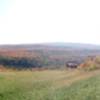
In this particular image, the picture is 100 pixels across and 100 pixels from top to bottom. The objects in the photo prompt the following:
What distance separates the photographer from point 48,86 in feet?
17.8

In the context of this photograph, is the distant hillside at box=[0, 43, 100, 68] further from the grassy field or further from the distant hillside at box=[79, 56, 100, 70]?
the grassy field

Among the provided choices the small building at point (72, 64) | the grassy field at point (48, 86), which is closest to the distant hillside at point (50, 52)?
the small building at point (72, 64)

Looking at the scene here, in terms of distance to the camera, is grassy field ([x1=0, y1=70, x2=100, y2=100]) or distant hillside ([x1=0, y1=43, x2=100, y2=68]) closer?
grassy field ([x1=0, y1=70, x2=100, y2=100])

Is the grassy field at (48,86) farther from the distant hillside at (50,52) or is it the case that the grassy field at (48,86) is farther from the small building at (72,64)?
the distant hillside at (50,52)

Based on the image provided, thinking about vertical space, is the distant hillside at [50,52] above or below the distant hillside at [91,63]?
above

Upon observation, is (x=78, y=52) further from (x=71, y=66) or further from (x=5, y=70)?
(x=5, y=70)

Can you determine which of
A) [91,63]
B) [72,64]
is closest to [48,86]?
[72,64]

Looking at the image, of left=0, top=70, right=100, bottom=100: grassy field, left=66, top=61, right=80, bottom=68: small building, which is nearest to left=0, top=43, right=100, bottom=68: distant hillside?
left=66, top=61, right=80, bottom=68: small building

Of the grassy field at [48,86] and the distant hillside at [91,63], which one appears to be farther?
the distant hillside at [91,63]

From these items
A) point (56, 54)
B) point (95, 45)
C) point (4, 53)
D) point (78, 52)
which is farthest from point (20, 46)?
point (95, 45)

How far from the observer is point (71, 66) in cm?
560

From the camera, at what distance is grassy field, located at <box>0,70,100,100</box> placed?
528 cm

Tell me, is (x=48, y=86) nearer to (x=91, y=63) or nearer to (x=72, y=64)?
(x=72, y=64)

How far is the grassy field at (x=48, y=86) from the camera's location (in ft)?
17.3
